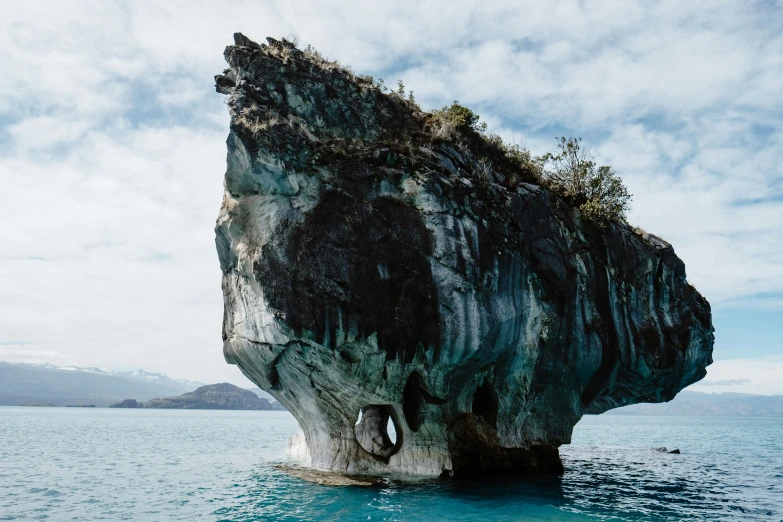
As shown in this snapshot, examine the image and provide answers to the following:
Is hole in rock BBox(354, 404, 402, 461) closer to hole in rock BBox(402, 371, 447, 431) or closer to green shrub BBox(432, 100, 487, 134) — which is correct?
hole in rock BBox(402, 371, 447, 431)

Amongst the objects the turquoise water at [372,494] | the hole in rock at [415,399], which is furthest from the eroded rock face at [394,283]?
the turquoise water at [372,494]

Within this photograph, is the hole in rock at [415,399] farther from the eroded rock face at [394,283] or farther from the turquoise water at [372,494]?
the turquoise water at [372,494]

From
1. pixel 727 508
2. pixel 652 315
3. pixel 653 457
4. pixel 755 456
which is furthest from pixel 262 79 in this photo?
pixel 755 456

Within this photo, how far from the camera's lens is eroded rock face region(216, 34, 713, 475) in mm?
21906

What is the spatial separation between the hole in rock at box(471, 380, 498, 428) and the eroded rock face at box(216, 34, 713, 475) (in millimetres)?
118

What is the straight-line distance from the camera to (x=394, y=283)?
73.2 feet

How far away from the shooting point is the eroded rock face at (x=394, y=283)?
21.9 metres

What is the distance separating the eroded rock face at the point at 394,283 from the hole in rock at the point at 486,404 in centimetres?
12

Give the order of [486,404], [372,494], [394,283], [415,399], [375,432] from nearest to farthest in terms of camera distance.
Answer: [372,494] < [394,283] < [415,399] < [486,404] < [375,432]

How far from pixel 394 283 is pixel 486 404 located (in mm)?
8126

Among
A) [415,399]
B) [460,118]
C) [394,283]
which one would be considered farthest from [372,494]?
[460,118]

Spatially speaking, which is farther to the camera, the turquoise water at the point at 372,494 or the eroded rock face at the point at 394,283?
the eroded rock face at the point at 394,283

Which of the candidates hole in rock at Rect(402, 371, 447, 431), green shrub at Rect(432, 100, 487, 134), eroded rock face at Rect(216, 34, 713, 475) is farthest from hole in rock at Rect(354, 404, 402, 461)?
green shrub at Rect(432, 100, 487, 134)

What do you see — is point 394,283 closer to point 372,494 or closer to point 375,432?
point 372,494
